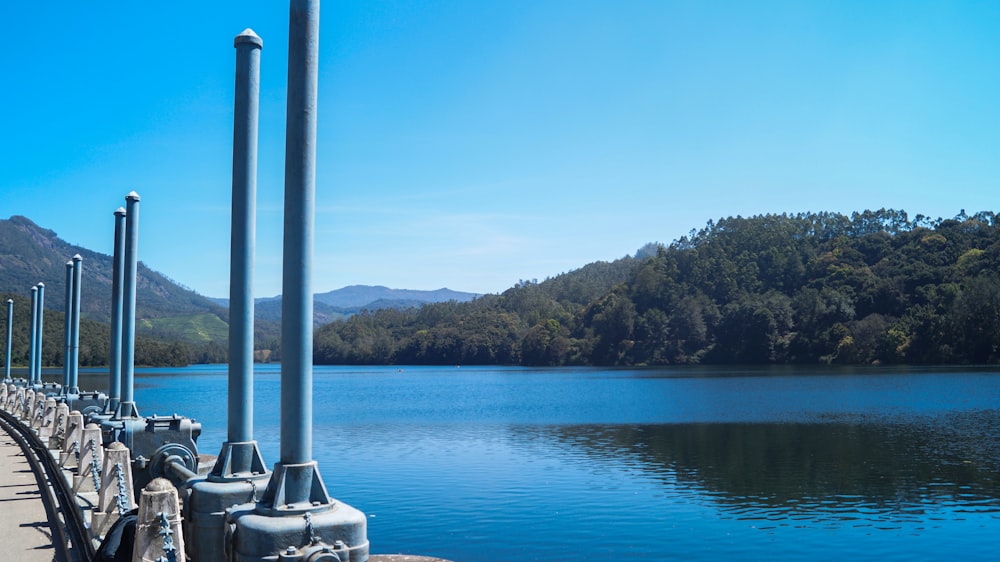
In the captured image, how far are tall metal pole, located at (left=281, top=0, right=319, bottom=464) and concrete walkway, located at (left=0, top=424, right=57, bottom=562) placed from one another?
5330mm

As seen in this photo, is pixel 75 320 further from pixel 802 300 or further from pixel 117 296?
pixel 802 300

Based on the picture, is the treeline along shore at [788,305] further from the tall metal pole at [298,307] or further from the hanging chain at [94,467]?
the tall metal pole at [298,307]

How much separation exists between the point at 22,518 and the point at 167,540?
7.71 m

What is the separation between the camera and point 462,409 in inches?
2488

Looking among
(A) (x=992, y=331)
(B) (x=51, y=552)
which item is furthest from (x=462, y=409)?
(A) (x=992, y=331)

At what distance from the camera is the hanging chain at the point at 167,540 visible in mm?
5621

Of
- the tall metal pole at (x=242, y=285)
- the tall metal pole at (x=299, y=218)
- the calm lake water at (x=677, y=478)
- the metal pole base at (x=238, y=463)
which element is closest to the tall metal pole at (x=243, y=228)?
the tall metal pole at (x=242, y=285)

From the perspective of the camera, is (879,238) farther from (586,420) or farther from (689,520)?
(689,520)

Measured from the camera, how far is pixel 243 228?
7820 mm

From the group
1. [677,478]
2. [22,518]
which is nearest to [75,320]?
[22,518]

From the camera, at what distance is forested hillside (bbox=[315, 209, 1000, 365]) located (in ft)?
369

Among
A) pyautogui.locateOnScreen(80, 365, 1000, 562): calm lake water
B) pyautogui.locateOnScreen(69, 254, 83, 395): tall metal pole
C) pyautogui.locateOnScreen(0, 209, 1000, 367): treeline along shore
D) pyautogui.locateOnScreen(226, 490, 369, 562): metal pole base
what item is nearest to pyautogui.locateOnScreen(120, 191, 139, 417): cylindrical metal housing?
pyautogui.locateOnScreen(80, 365, 1000, 562): calm lake water

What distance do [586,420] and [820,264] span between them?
109 metres

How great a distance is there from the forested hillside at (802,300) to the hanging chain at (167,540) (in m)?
116
